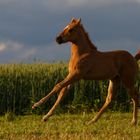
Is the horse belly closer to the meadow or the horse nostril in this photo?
the horse nostril

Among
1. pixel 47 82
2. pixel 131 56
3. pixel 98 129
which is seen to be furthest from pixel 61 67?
pixel 98 129

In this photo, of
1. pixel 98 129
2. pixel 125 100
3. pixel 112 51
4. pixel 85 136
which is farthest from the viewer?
pixel 125 100

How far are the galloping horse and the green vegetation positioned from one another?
5.77 m

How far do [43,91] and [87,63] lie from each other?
7776mm

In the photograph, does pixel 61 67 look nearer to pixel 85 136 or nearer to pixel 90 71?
pixel 90 71

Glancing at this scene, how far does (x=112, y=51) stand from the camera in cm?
1206

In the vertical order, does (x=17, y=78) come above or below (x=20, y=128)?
above

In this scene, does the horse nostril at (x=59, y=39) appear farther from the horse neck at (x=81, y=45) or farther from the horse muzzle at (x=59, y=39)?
the horse neck at (x=81, y=45)

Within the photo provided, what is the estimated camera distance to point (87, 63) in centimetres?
A: 1132

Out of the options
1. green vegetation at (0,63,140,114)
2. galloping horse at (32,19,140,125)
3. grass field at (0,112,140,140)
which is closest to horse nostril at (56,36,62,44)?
galloping horse at (32,19,140,125)

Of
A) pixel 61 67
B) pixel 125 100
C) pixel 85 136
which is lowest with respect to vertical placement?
pixel 85 136

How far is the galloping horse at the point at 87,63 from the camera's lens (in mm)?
11219

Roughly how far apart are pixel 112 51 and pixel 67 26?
1254 mm

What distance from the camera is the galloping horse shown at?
11.2 meters
